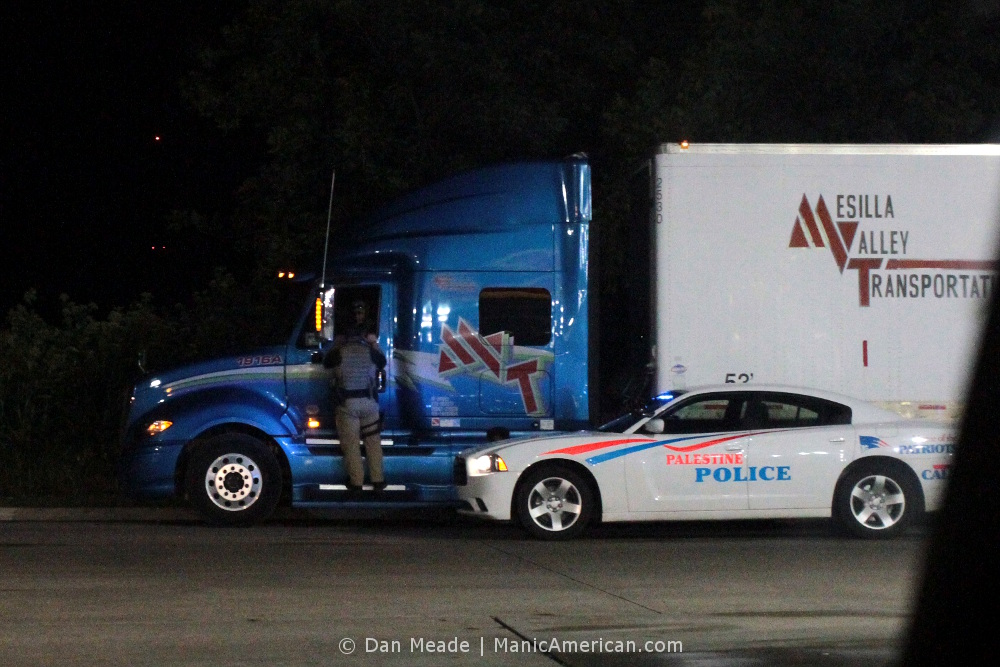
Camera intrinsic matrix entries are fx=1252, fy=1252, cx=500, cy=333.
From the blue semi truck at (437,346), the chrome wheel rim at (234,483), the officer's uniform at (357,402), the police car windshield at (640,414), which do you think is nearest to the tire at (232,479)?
the chrome wheel rim at (234,483)

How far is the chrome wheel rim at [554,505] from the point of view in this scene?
35.5ft

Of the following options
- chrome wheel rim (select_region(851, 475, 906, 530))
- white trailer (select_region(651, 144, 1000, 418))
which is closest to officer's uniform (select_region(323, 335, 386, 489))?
white trailer (select_region(651, 144, 1000, 418))

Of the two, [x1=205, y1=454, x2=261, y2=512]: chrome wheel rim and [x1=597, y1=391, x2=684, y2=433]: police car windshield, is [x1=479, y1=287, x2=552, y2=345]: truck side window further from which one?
[x1=205, y1=454, x2=261, y2=512]: chrome wheel rim

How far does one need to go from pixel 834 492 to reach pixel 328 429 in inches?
190

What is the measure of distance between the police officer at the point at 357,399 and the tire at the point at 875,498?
4.30 meters

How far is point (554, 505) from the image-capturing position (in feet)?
35.6

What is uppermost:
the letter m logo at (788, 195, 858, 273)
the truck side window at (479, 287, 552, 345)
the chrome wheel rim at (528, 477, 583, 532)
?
the letter m logo at (788, 195, 858, 273)

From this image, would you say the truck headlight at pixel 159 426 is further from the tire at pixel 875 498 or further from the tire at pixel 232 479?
the tire at pixel 875 498

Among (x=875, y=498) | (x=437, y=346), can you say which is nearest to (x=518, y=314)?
(x=437, y=346)

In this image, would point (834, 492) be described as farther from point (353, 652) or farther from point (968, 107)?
point (968, 107)

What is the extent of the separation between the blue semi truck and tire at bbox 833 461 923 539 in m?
2.69

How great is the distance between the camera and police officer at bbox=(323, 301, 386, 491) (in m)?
11.9

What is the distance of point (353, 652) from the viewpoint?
635 cm

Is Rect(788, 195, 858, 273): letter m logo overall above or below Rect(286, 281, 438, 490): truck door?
above
